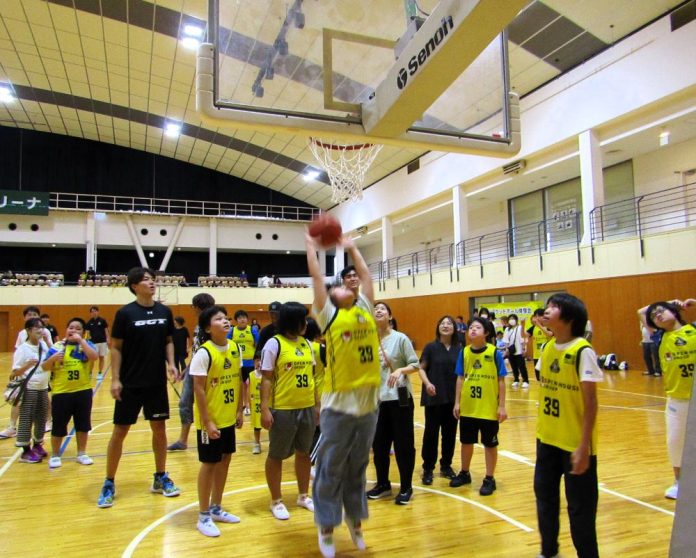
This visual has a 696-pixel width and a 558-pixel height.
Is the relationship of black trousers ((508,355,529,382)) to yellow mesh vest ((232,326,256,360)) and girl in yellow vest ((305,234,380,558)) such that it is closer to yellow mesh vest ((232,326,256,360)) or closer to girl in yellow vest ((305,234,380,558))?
yellow mesh vest ((232,326,256,360))

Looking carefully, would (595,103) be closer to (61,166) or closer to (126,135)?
(126,135)

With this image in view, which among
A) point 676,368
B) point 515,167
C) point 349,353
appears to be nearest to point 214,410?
point 349,353

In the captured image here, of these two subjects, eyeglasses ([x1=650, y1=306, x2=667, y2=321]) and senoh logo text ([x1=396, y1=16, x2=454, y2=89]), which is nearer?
senoh logo text ([x1=396, y1=16, x2=454, y2=89])

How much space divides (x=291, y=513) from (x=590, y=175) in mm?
12430

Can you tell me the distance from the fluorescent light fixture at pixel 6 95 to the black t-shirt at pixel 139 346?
72.0 ft

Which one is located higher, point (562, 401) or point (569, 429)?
point (562, 401)

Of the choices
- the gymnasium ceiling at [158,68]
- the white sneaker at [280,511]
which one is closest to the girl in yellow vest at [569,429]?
the white sneaker at [280,511]

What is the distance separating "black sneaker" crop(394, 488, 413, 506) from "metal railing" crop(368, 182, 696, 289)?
396 inches

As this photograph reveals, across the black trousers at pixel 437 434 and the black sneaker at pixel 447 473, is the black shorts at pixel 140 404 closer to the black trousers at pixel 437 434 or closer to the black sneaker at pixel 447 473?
the black trousers at pixel 437 434

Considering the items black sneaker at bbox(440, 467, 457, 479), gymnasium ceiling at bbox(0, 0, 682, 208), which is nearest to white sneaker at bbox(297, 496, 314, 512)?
black sneaker at bbox(440, 467, 457, 479)

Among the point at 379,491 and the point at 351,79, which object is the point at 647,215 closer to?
the point at 351,79

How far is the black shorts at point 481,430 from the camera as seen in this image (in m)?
4.07

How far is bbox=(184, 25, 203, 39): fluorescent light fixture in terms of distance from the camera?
14.2 meters

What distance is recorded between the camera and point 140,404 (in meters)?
3.91
